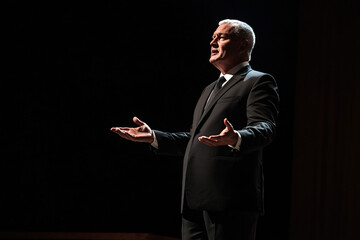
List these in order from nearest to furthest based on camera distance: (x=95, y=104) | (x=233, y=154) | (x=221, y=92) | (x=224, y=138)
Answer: (x=224, y=138) < (x=233, y=154) < (x=221, y=92) < (x=95, y=104)

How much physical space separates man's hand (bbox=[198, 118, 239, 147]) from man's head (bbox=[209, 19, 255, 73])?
1.62 ft

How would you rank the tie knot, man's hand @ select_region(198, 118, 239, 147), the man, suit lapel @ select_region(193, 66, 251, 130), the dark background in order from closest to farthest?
man's hand @ select_region(198, 118, 239, 147)
the man
suit lapel @ select_region(193, 66, 251, 130)
the tie knot
the dark background

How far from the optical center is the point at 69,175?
320 centimetres

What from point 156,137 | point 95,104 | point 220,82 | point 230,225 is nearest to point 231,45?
point 220,82

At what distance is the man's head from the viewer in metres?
1.71

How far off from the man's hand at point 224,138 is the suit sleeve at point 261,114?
0.04 meters

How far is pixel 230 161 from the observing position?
→ 4.83 feet

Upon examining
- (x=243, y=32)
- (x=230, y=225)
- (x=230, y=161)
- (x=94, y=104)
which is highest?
(x=243, y=32)

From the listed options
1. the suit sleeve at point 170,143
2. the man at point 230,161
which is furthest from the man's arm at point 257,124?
the suit sleeve at point 170,143

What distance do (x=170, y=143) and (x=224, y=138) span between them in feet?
1.61

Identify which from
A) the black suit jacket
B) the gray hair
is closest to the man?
the black suit jacket

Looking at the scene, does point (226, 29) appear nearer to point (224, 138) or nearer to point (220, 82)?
point (220, 82)

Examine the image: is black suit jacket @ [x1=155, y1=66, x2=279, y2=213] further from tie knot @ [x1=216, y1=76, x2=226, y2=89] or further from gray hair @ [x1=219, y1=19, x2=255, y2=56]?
gray hair @ [x1=219, y1=19, x2=255, y2=56]

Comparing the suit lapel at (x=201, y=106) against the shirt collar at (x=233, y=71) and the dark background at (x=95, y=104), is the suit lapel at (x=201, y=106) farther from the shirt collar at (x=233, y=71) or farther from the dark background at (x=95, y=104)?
the dark background at (x=95, y=104)
